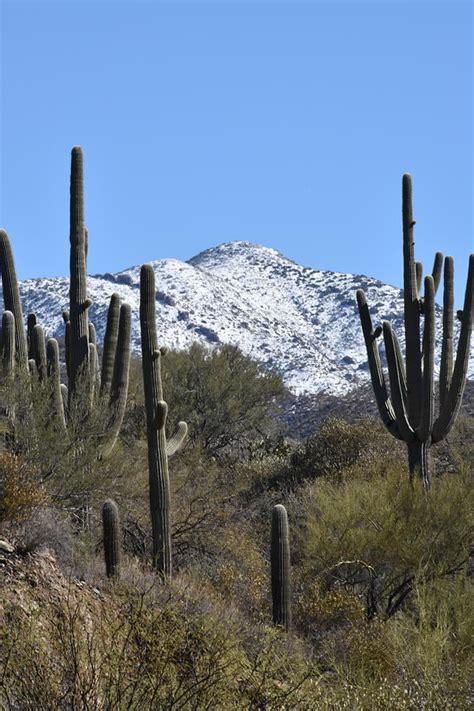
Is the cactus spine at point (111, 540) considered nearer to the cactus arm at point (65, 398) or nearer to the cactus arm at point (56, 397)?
the cactus arm at point (56, 397)

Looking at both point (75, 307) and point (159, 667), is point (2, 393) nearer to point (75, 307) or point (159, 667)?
point (75, 307)

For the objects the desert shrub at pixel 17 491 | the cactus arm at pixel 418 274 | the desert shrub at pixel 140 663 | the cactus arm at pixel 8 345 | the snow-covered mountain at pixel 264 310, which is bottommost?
the desert shrub at pixel 140 663

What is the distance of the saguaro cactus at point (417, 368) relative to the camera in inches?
762

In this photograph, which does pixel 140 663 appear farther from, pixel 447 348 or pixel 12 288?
pixel 447 348

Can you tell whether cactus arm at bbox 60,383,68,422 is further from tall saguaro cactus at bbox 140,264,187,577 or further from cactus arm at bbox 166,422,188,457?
tall saguaro cactus at bbox 140,264,187,577

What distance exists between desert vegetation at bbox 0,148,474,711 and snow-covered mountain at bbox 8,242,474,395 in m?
45.1

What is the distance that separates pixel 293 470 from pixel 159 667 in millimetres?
19832

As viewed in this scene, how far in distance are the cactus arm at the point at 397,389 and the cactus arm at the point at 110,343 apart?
4770 mm

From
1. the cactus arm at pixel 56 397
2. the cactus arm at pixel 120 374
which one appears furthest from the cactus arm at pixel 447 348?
the cactus arm at pixel 56 397

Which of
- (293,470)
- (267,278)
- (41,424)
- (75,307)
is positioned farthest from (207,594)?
Answer: (267,278)

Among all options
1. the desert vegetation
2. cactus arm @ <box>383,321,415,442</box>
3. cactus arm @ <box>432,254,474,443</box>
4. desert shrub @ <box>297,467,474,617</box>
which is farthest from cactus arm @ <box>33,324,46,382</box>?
cactus arm @ <box>432,254,474,443</box>

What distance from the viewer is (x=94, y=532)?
1745 centimetres

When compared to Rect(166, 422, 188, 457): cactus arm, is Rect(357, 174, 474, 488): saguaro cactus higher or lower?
Result: higher

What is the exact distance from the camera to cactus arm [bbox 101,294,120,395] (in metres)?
A: 18.9
